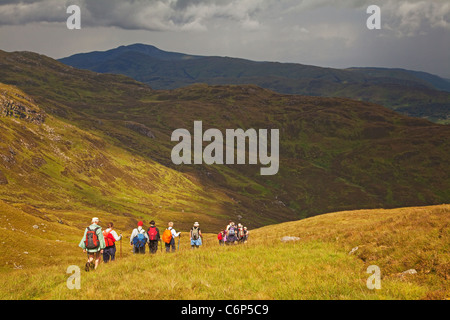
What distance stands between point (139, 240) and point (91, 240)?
16.3 ft

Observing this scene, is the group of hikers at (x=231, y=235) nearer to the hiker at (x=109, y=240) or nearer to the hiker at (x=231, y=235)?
the hiker at (x=231, y=235)

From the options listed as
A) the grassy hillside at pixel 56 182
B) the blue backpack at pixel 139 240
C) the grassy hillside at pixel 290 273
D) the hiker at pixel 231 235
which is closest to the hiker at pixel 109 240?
the blue backpack at pixel 139 240

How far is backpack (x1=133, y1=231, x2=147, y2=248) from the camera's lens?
23.0 metres

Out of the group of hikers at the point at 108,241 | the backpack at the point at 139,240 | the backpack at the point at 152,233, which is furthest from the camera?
the backpack at the point at 152,233

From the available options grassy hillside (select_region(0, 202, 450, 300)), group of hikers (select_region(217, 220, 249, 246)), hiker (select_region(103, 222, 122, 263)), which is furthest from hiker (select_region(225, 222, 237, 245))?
hiker (select_region(103, 222, 122, 263))

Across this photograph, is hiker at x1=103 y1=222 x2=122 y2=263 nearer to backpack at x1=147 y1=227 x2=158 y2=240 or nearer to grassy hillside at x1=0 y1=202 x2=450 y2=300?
backpack at x1=147 y1=227 x2=158 y2=240

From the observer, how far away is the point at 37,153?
178 metres

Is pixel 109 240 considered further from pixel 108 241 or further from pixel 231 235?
pixel 231 235

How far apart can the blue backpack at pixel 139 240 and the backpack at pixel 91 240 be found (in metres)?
4.66

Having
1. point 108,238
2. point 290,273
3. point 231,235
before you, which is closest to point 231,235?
point 231,235

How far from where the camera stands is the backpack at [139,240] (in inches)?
906

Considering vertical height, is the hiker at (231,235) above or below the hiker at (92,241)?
below
